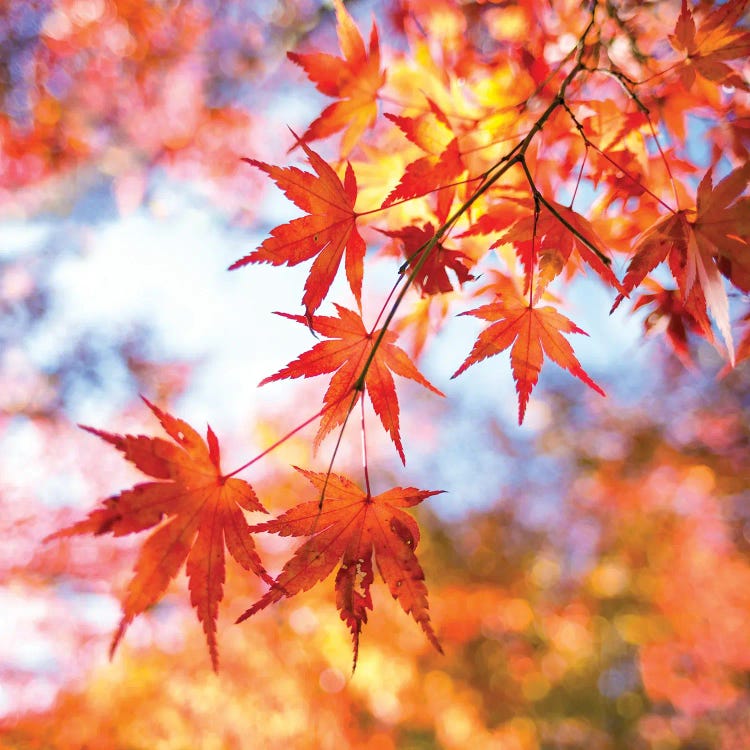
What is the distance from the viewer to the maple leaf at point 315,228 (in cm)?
77

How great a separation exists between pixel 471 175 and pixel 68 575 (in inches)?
148

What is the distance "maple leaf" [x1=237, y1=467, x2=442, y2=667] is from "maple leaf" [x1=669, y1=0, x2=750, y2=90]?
0.84 m

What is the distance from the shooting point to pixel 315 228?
82 centimetres

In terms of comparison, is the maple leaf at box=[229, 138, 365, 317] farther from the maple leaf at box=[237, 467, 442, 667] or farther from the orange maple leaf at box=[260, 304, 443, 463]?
the maple leaf at box=[237, 467, 442, 667]

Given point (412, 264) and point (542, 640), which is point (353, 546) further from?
point (542, 640)

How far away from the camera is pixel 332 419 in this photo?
31.1 inches

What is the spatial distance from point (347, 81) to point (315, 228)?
0.50m

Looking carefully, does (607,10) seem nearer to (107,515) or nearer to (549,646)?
(107,515)

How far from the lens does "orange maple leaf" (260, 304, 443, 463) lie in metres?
0.79

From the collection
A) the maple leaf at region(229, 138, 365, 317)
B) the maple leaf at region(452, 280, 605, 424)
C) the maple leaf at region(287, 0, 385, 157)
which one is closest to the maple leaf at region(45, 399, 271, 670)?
the maple leaf at region(229, 138, 365, 317)

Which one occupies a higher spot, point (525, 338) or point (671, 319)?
point (671, 319)

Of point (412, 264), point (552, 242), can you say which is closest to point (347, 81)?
point (412, 264)

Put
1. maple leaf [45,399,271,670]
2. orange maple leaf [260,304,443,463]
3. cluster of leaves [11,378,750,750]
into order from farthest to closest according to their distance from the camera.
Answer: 1. cluster of leaves [11,378,750,750]
2. orange maple leaf [260,304,443,463]
3. maple leaf [45,399,271,670]

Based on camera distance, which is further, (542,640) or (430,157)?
(542,640)
